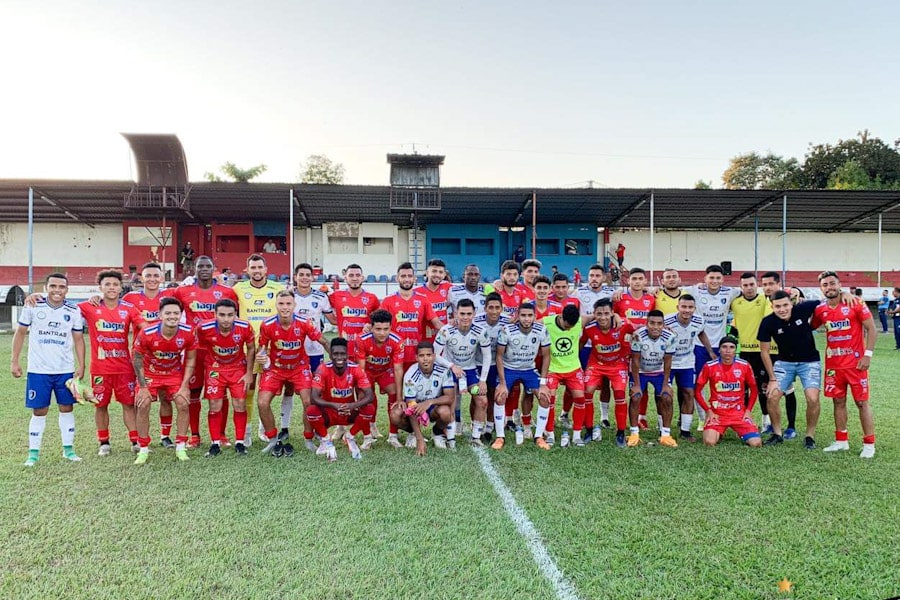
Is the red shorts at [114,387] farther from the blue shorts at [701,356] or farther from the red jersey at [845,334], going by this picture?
the red jersey at [845,334]

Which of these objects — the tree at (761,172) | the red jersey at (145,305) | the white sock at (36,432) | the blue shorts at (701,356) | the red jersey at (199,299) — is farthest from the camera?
the tree at (761,172)

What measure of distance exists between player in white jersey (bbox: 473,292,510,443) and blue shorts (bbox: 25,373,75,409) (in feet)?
14.6

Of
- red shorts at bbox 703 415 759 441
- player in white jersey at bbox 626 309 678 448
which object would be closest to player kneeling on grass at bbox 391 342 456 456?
player in white jersey at bbox 626 309 678 448

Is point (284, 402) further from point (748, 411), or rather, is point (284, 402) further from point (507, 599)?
point (748, 411)

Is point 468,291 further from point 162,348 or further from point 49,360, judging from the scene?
point 49,360

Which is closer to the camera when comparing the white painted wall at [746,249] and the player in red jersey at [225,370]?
the player in red jersey at [225,370]

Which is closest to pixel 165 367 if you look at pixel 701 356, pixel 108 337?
pixel 108 337

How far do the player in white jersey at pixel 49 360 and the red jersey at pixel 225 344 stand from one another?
1294mm

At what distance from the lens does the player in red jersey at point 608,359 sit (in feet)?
19.7

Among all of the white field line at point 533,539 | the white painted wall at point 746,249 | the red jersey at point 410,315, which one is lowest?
the white field line at point 533,539

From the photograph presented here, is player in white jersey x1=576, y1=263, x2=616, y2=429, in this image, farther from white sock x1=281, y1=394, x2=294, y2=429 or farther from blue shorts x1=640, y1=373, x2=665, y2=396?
white sock x1=281, y1=394, x2=294, y2=429

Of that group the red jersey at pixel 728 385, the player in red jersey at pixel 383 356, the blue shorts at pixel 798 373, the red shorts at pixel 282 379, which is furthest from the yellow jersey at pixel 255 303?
the blue shorts at pixel 798 373

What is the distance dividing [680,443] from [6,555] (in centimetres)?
616

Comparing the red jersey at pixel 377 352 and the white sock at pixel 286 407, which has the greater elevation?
the red jersey at pixel 377 352
